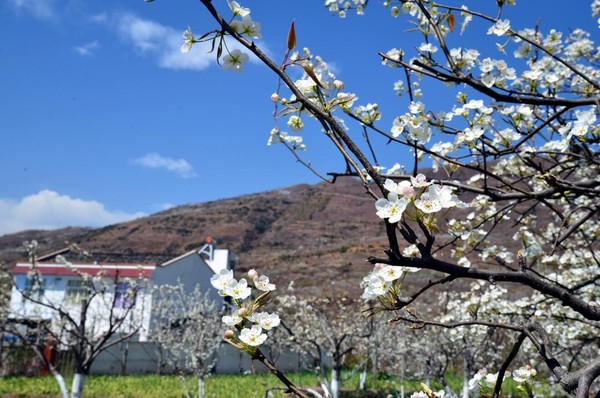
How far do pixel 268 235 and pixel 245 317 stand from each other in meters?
69.6

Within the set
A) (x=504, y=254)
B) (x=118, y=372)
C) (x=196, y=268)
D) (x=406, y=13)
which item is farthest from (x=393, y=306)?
(x=196, y=268)

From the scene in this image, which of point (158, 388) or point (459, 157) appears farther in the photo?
point (158, 388)

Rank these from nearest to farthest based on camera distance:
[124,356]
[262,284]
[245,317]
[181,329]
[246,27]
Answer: [246,27] → [245,317] → [262,284] → [124,356] → [181,329]

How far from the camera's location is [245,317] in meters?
1.30

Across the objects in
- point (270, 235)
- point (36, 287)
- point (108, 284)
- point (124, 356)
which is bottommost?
point (124, 356)

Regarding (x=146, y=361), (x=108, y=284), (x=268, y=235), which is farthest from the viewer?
(x=268, y=235)

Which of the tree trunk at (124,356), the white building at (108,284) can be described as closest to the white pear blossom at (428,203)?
the white building at (108,284)

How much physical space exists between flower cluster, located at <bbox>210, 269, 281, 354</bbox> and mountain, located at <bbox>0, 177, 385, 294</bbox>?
38.4 meters

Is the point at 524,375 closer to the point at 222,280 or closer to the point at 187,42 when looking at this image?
the point at 222,280

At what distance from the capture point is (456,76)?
233 cm

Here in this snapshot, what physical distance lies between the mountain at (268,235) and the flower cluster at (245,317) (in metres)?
38.4

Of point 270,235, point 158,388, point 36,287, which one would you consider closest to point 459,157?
point 36,287

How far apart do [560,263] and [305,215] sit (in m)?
75.0

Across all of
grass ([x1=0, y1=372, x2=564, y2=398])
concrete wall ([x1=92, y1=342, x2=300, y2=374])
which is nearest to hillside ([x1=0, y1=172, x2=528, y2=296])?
concrete wall ([x1=92, y1=342, x2=300, y2=374])
